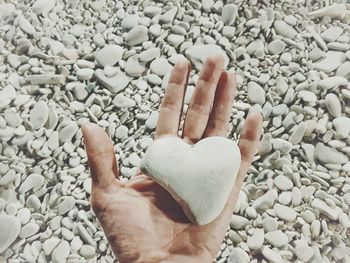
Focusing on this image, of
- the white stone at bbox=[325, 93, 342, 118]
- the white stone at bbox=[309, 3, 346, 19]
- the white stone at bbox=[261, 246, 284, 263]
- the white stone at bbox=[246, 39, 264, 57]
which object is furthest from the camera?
the white stone at bbox=[309, 3, 346, 19]

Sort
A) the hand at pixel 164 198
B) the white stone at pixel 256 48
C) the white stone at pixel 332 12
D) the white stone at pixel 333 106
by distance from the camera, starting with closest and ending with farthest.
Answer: the hand at pixel 164 198
the white stone at pixel 333 106
the white stone at pixel 256 48
the white stone at pixel 332 12

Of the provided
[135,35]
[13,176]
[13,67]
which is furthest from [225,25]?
[13,176]

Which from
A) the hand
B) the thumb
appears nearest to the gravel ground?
the hand

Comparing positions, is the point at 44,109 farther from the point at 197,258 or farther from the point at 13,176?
the point at 197,258

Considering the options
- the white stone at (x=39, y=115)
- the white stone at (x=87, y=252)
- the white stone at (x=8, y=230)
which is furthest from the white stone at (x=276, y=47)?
the white stone at (x=8, y=230)

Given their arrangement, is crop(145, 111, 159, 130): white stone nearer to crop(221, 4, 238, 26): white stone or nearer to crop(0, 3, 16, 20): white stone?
crop(221, 4, 238, 26): white stone

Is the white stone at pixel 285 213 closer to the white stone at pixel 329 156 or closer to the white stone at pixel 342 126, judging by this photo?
the white stone at pixel 329 156

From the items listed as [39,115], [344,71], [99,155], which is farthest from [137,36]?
[99,155]
